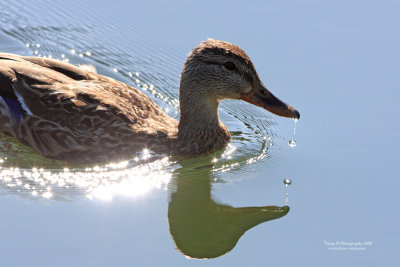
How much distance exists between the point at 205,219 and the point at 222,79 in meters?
2.06

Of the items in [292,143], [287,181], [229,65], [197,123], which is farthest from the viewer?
[292,143]

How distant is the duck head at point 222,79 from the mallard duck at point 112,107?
13 millimetres

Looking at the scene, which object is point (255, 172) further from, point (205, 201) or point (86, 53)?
point (86, 53)

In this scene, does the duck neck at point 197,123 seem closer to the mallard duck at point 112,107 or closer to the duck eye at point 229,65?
the mallard duck at point 112,107

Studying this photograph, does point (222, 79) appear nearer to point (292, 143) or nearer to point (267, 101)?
point (267, 101)

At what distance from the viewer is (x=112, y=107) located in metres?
7.87

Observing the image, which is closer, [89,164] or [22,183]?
[22,183]

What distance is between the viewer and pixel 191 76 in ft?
26.7

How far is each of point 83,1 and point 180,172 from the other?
5216 mm

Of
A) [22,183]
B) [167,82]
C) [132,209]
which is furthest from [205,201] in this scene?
[167,82]

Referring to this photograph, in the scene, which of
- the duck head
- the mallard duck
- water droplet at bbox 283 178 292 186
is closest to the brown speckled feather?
the mallard duck

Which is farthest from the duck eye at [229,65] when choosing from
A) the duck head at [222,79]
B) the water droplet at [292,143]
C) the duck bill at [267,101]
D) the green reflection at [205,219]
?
the green reflection at [205,219]

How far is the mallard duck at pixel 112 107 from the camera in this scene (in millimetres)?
7809

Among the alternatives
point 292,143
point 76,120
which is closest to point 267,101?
point 292,143
